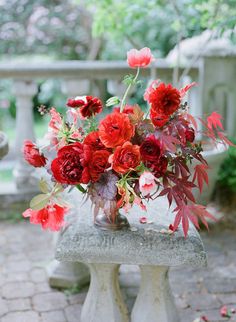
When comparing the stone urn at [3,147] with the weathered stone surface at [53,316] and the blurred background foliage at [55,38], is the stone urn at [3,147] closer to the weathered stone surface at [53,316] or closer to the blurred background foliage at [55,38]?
the weathered stone surface at [53,316]

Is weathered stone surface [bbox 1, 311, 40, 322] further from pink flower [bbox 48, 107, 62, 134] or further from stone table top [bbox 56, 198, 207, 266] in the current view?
pink flower [bbox 48, 107, 62, 134]

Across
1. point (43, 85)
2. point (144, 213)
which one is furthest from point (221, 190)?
point (43, 85)

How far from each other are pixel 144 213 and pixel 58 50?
Result: 5.60m

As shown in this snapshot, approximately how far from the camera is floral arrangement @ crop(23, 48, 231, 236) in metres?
2.33

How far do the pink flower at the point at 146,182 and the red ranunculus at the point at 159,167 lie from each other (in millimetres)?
51

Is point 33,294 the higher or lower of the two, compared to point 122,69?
lower

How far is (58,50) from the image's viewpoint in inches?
317

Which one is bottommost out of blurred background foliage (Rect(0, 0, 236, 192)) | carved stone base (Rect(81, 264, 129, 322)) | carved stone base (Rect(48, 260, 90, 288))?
carved stone base (Rect(48, 260, 90, 288))

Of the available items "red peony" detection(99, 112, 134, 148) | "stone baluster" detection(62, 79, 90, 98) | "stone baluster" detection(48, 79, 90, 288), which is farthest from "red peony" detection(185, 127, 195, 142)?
"stone baluster" detection(62, 79, 90, 98)

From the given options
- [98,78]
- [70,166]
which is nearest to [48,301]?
→ [70,166]

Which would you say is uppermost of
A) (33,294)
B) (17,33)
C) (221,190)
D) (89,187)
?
(17,33)

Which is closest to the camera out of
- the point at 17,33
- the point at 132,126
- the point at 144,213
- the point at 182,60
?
the point at 132,126

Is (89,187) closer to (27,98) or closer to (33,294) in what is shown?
(33,294)

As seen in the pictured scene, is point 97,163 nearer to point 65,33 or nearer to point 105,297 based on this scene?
point 105,297
